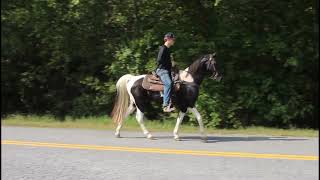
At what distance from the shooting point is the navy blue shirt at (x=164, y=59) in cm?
1309

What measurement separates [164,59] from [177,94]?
0.97m

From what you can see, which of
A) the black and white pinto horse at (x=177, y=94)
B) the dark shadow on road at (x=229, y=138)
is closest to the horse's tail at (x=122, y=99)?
the black and white pinto horse at (x=177, y=94)

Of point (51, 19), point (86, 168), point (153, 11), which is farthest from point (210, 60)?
point (51, 19)

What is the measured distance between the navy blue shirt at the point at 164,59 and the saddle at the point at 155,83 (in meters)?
0.36

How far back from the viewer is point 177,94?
1362 centimetres

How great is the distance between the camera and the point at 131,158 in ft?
34.1

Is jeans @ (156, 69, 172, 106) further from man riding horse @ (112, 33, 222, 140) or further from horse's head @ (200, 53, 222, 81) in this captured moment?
horse's head @ (200, 53, 222, 81)

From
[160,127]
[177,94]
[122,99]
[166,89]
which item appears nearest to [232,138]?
[177,94]

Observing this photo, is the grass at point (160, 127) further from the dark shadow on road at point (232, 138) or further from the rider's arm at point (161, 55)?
the rider's arm at point (161, 55)

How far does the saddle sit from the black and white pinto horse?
0.12m

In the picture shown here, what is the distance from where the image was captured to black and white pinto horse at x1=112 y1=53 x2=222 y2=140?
13570 millimetres

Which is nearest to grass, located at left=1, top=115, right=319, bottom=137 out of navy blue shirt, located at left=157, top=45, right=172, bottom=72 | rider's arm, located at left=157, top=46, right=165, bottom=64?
navy blue shirt, located at left=157, top=45, right=172, bottom=72

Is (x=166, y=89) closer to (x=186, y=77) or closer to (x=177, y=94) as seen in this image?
(x=177, y=94)

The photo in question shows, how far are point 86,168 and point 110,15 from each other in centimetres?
1158
